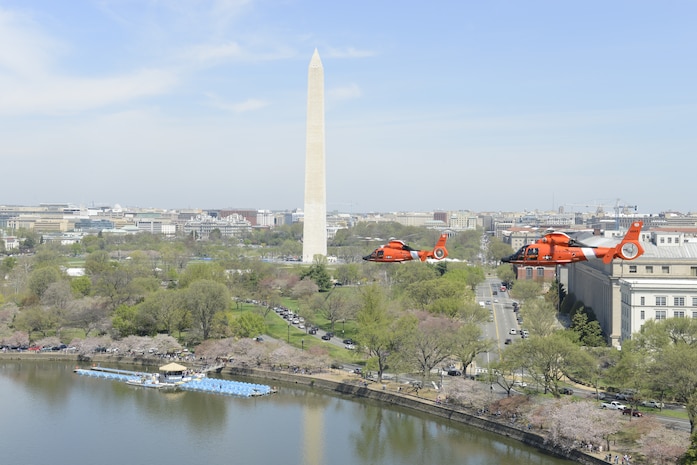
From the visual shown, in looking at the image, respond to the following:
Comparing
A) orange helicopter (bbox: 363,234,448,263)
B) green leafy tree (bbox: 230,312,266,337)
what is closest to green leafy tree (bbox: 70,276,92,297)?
green leafy tree (bbox: 230,312,266,337)

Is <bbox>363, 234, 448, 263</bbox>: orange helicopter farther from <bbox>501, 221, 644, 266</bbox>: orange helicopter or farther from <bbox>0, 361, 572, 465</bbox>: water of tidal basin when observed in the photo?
<bbox>0, 361, 572, 465</bbox>: water of tidal basin

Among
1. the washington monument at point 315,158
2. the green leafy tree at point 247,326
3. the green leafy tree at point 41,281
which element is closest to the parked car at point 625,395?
the green leafy tree at point 247,326

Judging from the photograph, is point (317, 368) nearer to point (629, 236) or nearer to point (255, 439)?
point (255, 439)

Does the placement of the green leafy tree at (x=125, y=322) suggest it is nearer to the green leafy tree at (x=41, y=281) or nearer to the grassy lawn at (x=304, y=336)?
the grassy lawn at (x=304, y=336)

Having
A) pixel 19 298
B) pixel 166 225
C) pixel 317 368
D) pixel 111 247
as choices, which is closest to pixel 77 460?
pixel 317 368

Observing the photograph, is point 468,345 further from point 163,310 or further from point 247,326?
point 163,310

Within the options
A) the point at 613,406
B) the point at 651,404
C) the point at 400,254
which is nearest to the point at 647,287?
the point at 651,404
